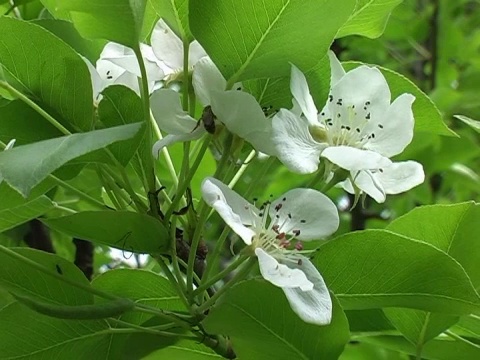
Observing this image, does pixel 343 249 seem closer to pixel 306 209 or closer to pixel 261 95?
pixel 306 209

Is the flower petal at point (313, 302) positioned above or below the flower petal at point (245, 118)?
below

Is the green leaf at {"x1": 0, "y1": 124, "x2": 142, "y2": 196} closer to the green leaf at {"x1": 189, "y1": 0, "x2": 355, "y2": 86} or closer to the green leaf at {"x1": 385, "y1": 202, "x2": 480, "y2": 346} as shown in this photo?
the green leaf at {"x1": 189, "y1": 0, "x2": 355, "y2": 86}

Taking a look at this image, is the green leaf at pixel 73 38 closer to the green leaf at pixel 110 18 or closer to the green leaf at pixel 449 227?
the green leaf at pixel 110 18

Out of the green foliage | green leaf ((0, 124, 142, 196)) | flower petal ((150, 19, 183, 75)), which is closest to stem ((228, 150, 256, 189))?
the green foliage

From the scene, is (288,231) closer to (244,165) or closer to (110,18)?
(244,165)

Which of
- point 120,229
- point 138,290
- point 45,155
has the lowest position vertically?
point 138,290

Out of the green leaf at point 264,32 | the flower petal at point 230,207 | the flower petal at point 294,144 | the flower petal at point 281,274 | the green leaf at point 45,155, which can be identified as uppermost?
the green leaf at point 264,32

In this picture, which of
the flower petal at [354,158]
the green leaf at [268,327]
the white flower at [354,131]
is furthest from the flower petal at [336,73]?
the green leaf at [268,327]

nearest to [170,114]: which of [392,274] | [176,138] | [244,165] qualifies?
[176,138]
